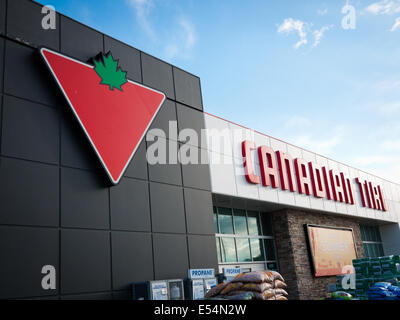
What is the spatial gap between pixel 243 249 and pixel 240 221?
126 centimetres

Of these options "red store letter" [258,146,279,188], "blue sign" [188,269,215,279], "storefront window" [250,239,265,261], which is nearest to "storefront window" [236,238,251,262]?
"storefront window" [250,239,265,261]

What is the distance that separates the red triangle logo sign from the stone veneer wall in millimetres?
9715

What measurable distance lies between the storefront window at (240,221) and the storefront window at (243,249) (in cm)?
→ 36

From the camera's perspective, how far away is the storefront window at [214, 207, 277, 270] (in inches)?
626

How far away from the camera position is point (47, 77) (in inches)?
378

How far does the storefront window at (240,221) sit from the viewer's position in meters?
17.0

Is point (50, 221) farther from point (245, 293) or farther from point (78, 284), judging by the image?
point (245, 293)

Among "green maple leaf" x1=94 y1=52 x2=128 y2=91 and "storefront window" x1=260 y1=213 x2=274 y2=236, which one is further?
"storefront window" x1=260 y1=213 x2=274 y2=236

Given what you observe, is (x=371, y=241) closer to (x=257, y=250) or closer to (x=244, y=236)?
(x=257, y=250)

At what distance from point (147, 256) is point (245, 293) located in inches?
157

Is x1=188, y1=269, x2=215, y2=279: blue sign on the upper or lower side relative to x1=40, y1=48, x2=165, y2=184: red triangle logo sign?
lower

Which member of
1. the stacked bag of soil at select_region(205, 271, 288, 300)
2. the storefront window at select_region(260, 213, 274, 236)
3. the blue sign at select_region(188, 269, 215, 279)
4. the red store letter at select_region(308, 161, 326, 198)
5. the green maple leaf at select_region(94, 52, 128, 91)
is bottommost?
the stacked bag of soil at select_region(205, 271, 288, 300)

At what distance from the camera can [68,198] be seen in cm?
918

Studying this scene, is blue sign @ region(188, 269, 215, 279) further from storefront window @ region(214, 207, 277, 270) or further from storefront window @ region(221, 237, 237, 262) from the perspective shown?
storefront window @ region(221, 237, 237, 262)
